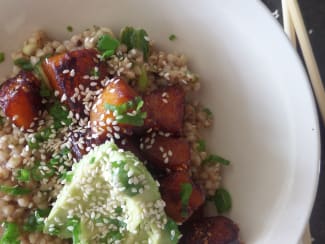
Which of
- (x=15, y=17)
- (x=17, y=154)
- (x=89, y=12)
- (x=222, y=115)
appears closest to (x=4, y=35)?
(x=15, y=17)

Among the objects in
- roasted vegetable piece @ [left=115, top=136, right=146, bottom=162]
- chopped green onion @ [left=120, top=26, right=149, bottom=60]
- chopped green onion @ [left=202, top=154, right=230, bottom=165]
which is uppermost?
chopped green onion @ [left=120, top=26, right=149, bottom=60]

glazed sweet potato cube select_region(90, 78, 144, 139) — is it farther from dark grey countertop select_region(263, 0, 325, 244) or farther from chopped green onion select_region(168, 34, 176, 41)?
dark grey countertop select_region(263, 0, 325, 244)

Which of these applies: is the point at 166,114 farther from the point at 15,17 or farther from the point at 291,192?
the point at 15,17

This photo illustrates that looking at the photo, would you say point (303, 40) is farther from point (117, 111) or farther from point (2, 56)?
point (2, 56)

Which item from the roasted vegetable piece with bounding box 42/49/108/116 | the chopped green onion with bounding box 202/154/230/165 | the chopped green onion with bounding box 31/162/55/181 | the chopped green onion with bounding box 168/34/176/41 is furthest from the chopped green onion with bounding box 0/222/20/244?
the chopped green onion with bounding box 168/34/176/41

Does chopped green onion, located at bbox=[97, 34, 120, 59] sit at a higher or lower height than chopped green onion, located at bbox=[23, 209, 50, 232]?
higher

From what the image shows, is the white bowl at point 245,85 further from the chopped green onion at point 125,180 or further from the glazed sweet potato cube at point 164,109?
the chopped green onion at point 125,180

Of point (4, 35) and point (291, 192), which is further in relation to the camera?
point (4, 35)

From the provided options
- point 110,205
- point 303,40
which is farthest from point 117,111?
point 303,40
